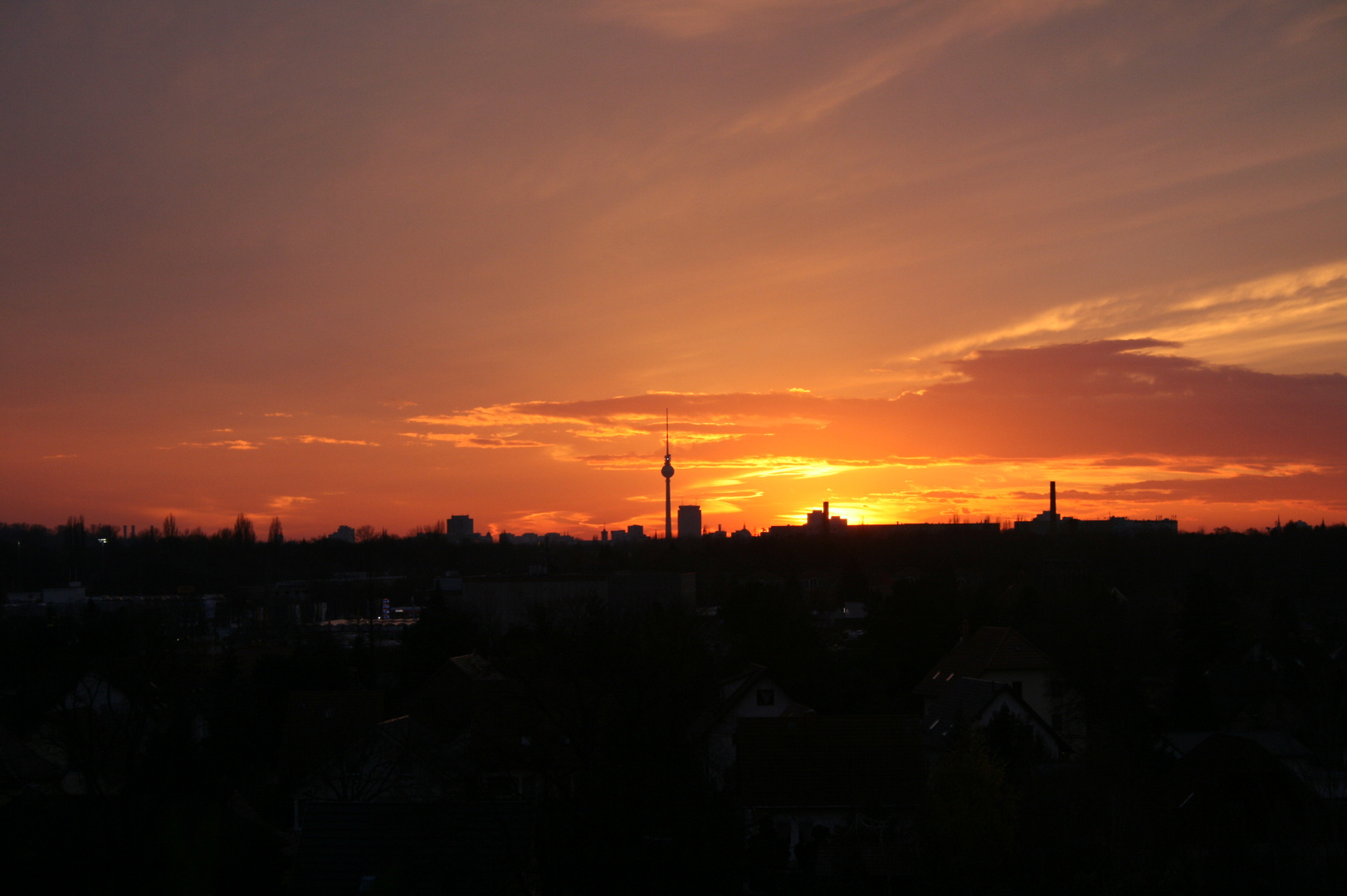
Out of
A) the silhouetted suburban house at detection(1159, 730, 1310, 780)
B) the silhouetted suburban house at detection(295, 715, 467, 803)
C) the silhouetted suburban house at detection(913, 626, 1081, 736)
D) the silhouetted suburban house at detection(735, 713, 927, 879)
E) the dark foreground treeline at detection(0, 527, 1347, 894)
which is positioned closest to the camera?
the dark foreground treeline at detection(0, 527, 1347, 894)

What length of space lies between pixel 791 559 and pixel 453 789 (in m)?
78.1

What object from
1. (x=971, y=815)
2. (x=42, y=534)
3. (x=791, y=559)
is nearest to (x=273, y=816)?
(x=971, y=815)

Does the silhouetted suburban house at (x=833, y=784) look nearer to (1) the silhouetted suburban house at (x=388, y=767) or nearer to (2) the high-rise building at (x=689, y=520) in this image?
(1) the silhouetted suburban house at (x=388, y=767)

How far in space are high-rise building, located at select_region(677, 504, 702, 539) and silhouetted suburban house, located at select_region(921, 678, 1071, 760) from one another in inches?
A: 6060

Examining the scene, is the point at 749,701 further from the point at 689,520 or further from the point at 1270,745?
the point at 689,520

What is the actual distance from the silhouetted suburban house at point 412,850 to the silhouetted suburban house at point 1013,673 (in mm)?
18865

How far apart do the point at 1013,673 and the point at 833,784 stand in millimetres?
12746

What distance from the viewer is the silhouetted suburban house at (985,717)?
24.5 meters

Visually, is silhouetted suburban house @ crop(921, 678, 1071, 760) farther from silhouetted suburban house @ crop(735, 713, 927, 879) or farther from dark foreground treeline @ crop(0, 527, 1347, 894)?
silhouetted suburban house @ crop(735, 713, 927, 879)

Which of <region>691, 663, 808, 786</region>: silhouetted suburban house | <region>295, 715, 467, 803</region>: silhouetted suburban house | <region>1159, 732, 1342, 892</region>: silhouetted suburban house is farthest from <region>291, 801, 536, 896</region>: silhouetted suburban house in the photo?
<region>691, 663, 808, 786</region>: silhouetted suburban house

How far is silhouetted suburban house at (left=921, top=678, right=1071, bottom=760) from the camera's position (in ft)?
80.4

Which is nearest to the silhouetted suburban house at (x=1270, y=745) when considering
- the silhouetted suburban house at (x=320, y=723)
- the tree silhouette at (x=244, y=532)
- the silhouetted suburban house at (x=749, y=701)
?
the silhouetted suburban house at (x=749, y=701)

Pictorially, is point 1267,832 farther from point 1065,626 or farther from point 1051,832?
point 1065,626

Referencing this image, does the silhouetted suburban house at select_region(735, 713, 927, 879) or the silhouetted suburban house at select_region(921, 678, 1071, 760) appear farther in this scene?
the silhouetted suburban house at select_region(921, 678, 1071, 760)
